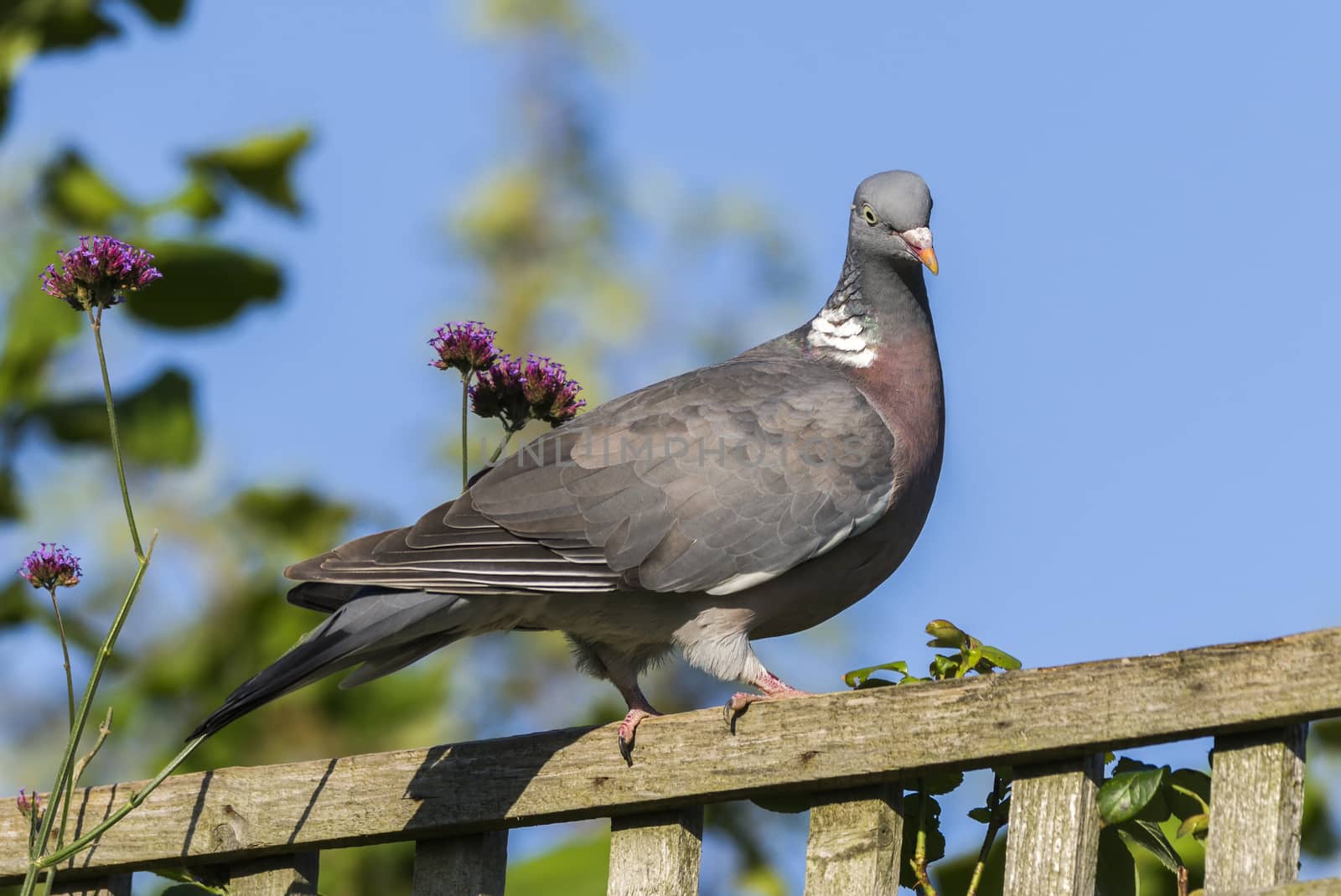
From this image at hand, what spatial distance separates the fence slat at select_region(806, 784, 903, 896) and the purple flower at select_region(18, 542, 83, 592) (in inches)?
58.0

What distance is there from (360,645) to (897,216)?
197cm

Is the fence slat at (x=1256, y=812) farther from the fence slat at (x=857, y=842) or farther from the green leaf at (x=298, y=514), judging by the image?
the green leaf at (x=298, y=514)

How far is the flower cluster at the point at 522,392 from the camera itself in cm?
362

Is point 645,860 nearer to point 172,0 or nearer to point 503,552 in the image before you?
point 503,552

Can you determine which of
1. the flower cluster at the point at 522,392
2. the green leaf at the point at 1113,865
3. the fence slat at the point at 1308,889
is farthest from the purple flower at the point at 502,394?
the fence slat at the point at 1308,889

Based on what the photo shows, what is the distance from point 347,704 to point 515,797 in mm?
3287

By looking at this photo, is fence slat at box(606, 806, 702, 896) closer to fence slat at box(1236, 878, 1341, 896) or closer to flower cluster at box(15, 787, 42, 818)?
fence slat at box(1236, 878, 1341, 896)

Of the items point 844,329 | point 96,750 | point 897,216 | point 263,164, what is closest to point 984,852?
point 96,750

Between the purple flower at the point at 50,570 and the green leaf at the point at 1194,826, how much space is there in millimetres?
2052

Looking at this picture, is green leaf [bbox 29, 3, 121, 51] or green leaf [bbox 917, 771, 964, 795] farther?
green leaf [bbox 29, 3, 121, 51]

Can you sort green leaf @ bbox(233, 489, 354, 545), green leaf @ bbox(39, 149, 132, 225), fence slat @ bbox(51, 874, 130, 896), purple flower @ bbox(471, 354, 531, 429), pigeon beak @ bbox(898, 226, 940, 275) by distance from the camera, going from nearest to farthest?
fence slat @ bbox(51, 874, 130, 896) < purple flower @ bbox(471, 354, 531, 429) < pigeon beak @ bbox(898, 226, 940, 275) < green leaf @ bbox(39, 149, 132, 225) < green leaf @ bbox(233, 489, 354, 545)

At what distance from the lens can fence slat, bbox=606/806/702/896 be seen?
2.92m

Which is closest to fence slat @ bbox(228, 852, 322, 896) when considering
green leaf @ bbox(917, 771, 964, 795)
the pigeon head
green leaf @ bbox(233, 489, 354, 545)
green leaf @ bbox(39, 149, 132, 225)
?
green leaf @ bbox(917, 771, 964, 795)

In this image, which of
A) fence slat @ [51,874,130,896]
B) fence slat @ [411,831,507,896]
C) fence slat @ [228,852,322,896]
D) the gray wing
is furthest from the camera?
the gray wing
